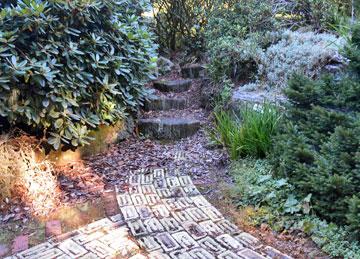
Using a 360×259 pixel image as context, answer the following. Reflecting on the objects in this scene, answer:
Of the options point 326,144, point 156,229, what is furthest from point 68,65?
point 326,144

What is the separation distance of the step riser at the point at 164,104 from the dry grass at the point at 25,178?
193 cm

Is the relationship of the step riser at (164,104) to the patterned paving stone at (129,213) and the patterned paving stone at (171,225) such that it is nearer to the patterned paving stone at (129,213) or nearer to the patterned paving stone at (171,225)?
the patterned paving stone at (129,213)

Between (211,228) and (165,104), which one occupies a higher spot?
(165,104)

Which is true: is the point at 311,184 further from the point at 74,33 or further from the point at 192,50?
the point at 192,50

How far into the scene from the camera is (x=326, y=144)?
236 cm

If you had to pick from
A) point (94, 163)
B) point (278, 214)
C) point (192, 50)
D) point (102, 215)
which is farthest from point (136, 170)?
point (192, 50)

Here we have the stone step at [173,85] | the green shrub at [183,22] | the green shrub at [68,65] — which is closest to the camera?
the green shrub at [68,65]

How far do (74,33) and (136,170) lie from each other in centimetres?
137

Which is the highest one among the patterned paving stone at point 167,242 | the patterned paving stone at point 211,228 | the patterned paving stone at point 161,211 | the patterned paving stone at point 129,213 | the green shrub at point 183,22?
the green shrub at point 183,22

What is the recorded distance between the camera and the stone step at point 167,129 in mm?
4160

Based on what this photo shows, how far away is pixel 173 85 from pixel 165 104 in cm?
46

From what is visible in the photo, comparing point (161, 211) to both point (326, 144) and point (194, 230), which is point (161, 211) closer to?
point (194, 230)

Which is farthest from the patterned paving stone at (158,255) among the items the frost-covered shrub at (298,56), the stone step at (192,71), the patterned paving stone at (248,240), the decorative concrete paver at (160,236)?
the stone step at (192,71)

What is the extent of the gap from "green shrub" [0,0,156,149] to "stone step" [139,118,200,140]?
1.35ft
